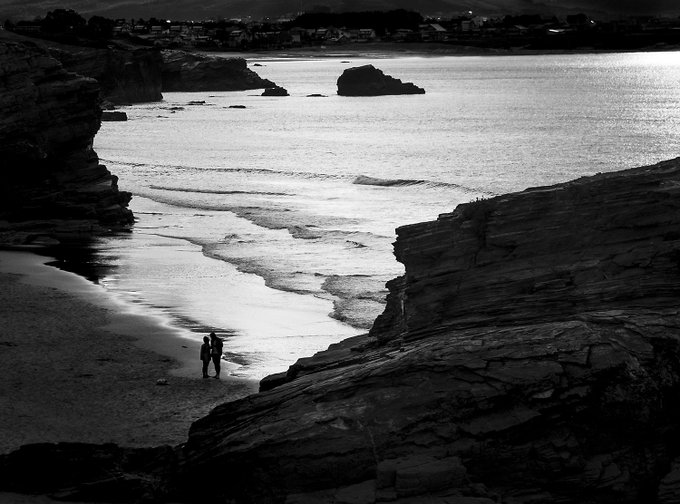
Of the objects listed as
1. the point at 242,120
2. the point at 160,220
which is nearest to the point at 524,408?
the point at 160,220

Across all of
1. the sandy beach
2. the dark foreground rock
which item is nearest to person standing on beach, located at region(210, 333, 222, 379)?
the sandy beach

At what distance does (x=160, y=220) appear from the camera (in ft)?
179

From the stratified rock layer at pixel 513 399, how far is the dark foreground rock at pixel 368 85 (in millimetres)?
157183

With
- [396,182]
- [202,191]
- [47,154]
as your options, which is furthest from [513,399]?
[396,182]

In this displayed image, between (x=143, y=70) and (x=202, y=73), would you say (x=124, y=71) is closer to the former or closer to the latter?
(x=143, y=70)

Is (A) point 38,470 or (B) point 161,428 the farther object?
(B) point 161,428

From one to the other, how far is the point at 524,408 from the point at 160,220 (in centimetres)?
4010

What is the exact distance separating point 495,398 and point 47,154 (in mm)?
35668

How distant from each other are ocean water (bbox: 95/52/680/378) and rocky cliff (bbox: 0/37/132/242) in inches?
103

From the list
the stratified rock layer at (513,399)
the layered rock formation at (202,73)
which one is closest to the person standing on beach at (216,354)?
the stratified rock layer at (513,399)

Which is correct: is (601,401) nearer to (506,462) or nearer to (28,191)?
(506,462)

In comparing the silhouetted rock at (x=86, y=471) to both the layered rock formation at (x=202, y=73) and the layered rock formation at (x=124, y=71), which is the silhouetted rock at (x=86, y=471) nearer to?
the layered rock formation at (x=124, y=71)

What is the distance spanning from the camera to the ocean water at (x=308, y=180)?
35.2 m

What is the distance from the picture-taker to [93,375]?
26.2 m
